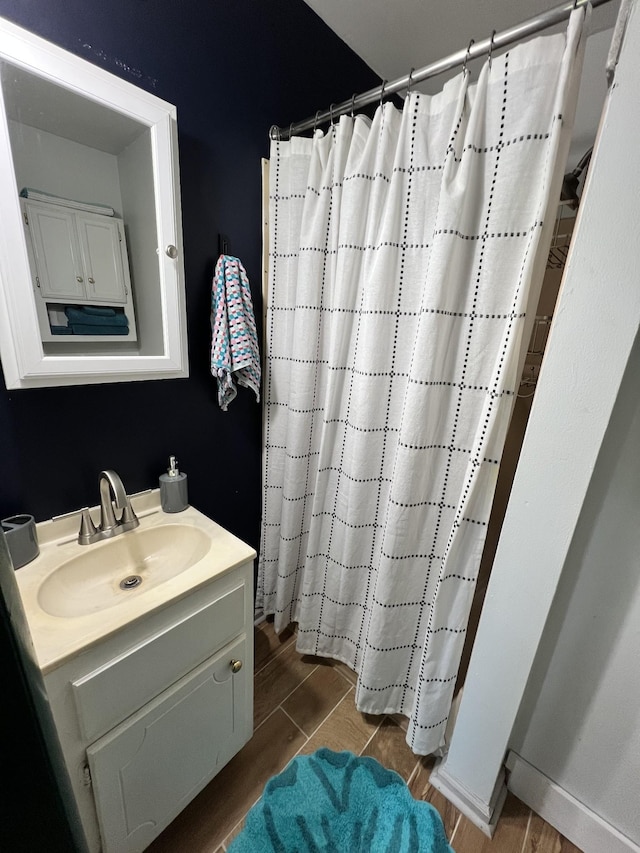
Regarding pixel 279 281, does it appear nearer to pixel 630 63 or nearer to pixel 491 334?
pixel 491 334

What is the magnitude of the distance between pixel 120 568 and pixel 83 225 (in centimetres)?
95

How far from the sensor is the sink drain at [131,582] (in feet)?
3.14

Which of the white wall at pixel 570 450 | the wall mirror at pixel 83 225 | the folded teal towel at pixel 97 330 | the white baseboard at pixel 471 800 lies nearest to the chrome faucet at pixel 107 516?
the wall mirror at pixel 83 225

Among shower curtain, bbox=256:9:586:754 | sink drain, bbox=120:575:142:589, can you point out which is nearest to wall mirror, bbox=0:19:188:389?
shower curtain, bbox=256:9:586:754

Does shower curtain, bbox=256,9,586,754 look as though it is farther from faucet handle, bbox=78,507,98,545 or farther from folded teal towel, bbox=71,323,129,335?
faucet handle, bbox=78,507,98,545

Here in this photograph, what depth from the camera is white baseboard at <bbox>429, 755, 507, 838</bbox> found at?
3.28 feet

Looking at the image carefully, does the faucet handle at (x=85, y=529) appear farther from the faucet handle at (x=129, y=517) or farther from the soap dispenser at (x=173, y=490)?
the soap dispenser at (x=173, y=490)

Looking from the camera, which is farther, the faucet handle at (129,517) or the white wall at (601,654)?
the faucet handle at (129,517)

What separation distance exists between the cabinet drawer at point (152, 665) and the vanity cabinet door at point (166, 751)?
4cm

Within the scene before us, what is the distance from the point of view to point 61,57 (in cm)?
75

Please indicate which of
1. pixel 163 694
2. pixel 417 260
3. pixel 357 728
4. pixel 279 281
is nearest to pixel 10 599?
pixel 163 694

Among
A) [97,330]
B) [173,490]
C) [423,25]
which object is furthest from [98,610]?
[423,25]

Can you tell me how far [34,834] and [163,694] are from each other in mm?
577

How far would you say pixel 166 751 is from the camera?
85cm
